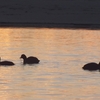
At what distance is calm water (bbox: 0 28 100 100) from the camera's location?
18094 millimetres

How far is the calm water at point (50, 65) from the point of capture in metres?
18.1

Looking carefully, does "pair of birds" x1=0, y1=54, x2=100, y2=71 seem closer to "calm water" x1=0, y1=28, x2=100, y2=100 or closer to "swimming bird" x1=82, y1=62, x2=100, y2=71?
"swimming bird" x1=82, y1=62, x2=100, y2=71

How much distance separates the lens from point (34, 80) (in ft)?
65.0

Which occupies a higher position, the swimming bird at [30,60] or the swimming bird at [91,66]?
the swimming bird at [30,60]

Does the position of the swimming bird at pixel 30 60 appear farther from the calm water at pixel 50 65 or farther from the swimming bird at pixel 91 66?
the swimming bird at pixel 91 66

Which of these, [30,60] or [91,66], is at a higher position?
[30,60]

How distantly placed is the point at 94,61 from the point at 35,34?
340 inches

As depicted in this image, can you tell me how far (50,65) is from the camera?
22.7 meters
